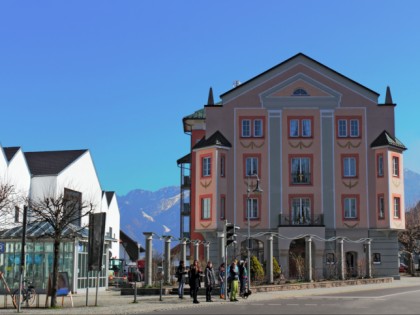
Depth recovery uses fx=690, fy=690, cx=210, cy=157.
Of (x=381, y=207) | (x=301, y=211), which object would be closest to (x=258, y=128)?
(x=301, y=211)

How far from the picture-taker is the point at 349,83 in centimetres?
5922

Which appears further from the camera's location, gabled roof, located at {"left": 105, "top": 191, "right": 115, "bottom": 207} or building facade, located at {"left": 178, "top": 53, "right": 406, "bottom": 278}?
gabled roof, located at {"left": 105, "top": 191, "right": 115, "bottom": 207}

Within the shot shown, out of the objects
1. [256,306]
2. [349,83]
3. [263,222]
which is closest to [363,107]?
[349,83]

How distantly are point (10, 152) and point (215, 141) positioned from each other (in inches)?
705

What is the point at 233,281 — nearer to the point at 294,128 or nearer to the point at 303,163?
the point at 303,163

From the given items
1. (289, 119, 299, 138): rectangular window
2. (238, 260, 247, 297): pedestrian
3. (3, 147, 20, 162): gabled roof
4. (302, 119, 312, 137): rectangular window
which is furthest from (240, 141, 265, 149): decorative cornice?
(238, 260, 247, 297): pedestrian

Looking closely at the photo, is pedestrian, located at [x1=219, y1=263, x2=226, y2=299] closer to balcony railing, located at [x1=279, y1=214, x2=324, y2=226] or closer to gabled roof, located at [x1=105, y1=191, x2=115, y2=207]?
balcony railing, located at [x1=279, y1=214, x2=324, y2=226]

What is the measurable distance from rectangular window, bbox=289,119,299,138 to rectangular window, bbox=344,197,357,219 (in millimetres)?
6972

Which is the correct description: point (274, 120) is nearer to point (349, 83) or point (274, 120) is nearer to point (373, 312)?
point (349, 83)

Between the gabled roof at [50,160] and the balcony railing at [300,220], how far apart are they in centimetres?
1764

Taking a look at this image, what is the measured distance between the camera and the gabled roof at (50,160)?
47.8 m

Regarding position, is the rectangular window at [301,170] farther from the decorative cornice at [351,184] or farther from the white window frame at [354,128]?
the white window frame at [354,128]

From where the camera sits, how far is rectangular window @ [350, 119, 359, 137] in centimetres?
5888

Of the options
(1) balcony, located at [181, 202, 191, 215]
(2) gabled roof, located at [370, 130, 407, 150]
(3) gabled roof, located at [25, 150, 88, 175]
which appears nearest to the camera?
(3) gabled roof, located at [25, 150, 88, 175]
